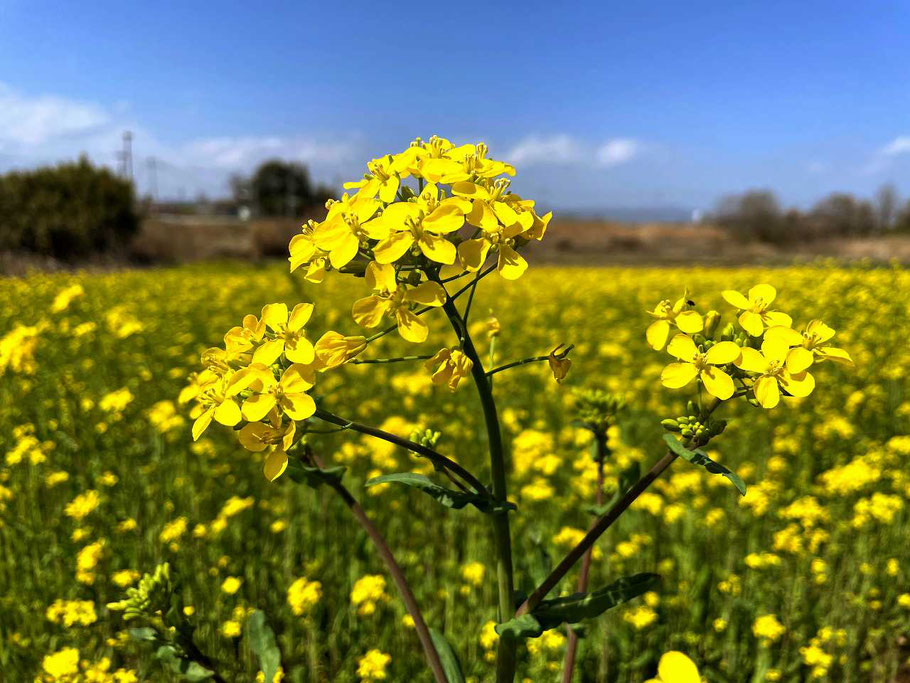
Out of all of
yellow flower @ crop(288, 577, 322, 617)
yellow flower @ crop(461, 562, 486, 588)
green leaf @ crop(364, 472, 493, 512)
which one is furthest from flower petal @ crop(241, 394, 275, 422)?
yellow flower @ crop(461, 562, 486, 588)

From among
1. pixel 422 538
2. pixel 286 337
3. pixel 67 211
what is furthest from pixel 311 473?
pixel 67 211

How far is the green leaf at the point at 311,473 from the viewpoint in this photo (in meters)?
1.23

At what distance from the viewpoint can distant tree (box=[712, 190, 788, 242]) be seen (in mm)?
35469

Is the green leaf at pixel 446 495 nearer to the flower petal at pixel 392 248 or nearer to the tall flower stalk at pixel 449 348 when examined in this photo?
the tall flower stalk at pixel 449 348

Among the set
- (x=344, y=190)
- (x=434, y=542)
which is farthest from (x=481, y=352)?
(x=344, y=190)

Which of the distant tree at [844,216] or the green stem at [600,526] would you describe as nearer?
the green stem at [600,526]

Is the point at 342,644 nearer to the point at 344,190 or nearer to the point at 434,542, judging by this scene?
the point at 434,542

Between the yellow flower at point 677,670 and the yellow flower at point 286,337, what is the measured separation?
2.30 ft

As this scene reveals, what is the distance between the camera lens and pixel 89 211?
25922 mm

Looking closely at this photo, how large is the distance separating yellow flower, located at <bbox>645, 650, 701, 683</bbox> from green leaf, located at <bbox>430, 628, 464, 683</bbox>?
0.72 meters

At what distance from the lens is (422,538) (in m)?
3.20

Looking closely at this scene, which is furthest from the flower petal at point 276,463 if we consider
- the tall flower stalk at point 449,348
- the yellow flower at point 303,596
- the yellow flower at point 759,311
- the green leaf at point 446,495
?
the yellow flower at point 303,596

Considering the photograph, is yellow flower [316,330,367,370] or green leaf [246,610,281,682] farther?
green leaf [246,610,281,682]

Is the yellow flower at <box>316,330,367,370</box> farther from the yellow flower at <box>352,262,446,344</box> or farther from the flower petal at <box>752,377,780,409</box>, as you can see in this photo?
the flower petal at <box>752,377,780,409</box>
